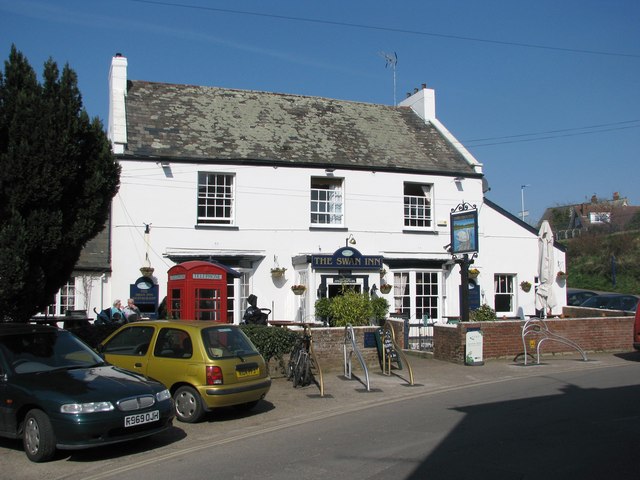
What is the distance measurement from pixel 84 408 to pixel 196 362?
8.57 feet

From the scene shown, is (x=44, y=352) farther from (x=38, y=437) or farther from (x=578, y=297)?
(x=578, y=297)

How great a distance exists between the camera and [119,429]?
8.14 meters

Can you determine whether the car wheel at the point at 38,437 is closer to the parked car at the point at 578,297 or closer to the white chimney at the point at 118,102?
the white chimney at the point at 118,102

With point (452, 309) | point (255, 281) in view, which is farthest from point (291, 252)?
point (452, 309)

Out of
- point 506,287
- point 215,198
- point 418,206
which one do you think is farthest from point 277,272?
point 506,287

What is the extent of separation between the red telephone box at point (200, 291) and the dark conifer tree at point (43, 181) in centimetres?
404

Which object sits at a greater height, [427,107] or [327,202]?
[427,107]

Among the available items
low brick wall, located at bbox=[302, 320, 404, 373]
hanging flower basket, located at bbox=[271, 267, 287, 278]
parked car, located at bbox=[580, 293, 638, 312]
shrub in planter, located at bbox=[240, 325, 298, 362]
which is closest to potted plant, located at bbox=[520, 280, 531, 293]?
parked car, located at bbox=[580, 293, 638, 312]

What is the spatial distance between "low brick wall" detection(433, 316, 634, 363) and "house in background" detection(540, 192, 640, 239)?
133 feet

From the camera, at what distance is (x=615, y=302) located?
83.6 ft

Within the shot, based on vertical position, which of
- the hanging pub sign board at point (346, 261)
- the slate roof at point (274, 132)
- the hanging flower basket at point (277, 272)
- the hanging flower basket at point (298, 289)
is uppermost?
the slate roof at point (274, 132)

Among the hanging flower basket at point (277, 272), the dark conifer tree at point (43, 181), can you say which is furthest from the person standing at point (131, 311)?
the hanging flower basket at point (277, 272)

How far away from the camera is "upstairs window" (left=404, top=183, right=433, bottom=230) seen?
24359mm

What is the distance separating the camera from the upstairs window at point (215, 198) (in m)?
21.9
